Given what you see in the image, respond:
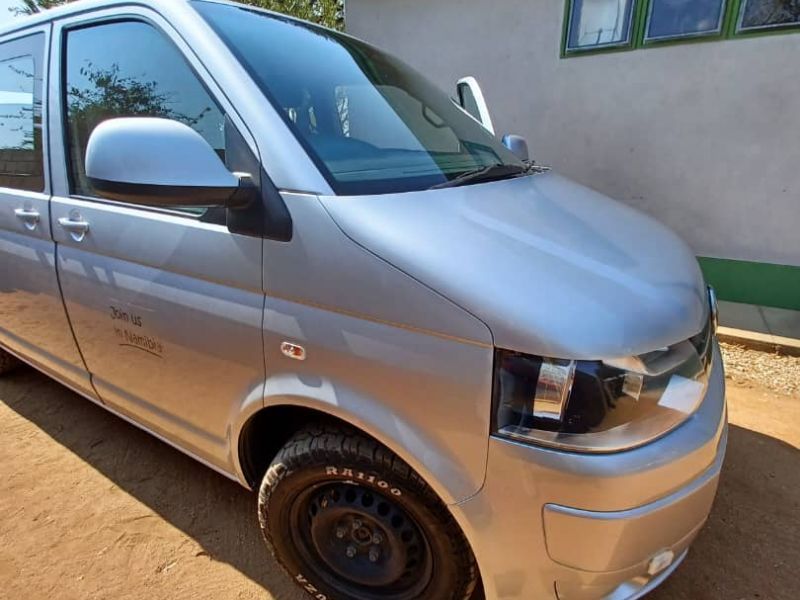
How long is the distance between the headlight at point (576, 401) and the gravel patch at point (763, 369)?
2765mm

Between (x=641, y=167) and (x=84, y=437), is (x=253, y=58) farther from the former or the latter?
(x=641, y=167)

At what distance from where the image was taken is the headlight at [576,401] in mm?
1124

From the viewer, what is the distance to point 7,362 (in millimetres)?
A: 3295

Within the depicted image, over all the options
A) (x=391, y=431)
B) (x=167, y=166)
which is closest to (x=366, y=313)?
(x=391, y=431)

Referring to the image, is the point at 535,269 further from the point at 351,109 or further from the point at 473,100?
the point at 473,100

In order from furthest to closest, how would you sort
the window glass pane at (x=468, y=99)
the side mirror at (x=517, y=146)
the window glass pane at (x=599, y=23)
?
the window glass pane at (x=599, y=23), the window glass pane at (x=468, y=99), the side mirror at (x=517, y=146)

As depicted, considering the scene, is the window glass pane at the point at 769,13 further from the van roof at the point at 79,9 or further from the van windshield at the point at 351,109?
the van roof at the point at 79,9

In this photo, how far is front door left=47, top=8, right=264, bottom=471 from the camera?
1549 mm

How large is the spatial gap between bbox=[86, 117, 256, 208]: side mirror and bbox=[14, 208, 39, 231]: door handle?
3.42ft

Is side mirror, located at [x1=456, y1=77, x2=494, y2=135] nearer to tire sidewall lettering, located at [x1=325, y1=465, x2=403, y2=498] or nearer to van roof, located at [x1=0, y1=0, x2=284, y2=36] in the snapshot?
van roof, located at [x1=0, y1=0, x2=284, y2=36]

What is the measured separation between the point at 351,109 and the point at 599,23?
12.5ft

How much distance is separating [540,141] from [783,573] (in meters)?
4.12

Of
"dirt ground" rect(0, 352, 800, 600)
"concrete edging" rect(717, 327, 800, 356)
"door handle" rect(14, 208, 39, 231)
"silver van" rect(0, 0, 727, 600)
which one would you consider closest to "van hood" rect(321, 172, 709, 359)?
"silver van" rect(0, 0, 727, 600)

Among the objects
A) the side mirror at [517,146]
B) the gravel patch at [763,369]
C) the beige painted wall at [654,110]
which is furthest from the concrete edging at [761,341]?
the side mirror at [517,146]
